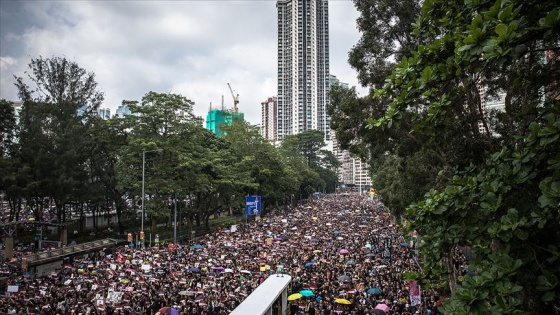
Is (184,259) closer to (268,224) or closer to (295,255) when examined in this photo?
(295,255)

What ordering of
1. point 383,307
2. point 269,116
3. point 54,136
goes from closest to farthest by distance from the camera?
point 383,307 < point 54,136 < point 269,116

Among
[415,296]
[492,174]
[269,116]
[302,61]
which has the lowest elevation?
[415,296]

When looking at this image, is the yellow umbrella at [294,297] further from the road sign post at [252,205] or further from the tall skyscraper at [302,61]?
the tall skyscraper at [302,61]

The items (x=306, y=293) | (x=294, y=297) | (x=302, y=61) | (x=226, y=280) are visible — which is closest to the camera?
(x=294, y=297)

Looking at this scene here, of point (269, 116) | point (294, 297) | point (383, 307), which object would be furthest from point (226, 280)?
point (269, 116)

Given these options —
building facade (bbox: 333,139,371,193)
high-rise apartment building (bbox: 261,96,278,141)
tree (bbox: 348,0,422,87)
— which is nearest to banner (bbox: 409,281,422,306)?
tree (bbox: 348,0,422,87)

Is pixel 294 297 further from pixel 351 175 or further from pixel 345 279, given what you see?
pixel 351 175

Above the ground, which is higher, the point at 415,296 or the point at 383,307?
the point at 415,296

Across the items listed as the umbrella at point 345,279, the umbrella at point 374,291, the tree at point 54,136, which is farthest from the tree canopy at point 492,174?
the tree at point 54,136
